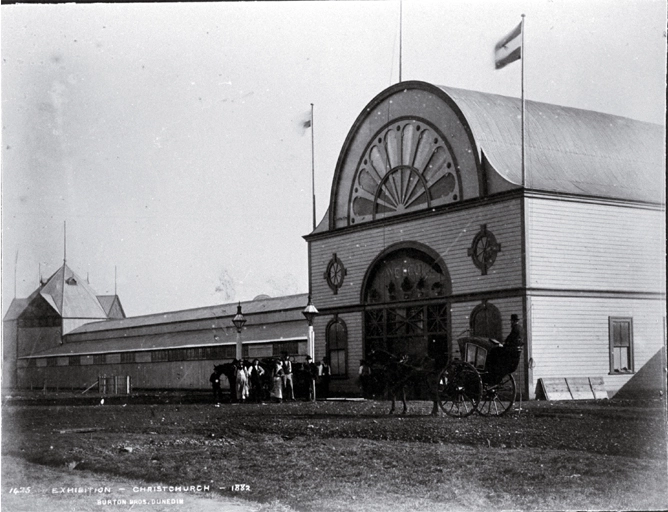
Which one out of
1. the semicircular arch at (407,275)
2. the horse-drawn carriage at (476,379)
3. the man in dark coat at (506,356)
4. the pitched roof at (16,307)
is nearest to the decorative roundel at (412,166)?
the semicircular arch at (407,275)

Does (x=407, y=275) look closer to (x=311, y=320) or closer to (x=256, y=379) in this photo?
(x=311, y=320)

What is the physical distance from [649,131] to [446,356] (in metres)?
5.17

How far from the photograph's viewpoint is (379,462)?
13.1 meters

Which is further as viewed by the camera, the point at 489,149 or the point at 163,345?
the point at 163,345

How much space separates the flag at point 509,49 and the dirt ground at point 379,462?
5889 millimetres

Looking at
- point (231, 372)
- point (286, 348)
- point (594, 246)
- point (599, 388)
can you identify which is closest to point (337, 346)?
point (231, 372)

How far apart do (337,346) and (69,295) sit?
23.5 ft

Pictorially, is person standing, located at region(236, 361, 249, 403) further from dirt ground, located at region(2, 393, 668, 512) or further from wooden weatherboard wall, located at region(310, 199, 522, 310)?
dirt ground, located at region(2, 393, 668, 512)

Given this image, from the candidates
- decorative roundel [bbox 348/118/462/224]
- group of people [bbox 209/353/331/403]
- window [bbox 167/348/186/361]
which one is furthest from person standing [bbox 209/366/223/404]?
window [bbox 167/348/186/361]

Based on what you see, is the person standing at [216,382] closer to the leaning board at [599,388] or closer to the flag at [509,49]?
the leaning board at [599,388]

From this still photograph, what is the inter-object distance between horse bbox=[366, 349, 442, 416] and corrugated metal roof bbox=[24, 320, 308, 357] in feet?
44.0

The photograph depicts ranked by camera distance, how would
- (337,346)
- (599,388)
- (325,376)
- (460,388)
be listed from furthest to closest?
(337,346)
(325,376)
(599,388)
(460,388)

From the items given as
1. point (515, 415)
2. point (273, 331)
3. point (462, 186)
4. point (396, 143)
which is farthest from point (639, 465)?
point (273, 331)

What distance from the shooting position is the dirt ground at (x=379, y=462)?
1199 cm
